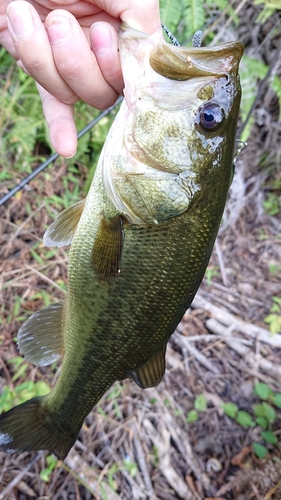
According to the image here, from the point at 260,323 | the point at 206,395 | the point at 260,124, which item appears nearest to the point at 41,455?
the point at 206,395

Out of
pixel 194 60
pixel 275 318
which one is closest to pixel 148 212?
pixel 194 60

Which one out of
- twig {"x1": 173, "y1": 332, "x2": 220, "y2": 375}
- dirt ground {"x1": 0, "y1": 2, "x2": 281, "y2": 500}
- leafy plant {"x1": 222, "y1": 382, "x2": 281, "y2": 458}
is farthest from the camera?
twig {"x1": 173, "y1": 332, "x2": 220, "y2": 375}

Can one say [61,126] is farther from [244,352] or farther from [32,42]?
[244,352]

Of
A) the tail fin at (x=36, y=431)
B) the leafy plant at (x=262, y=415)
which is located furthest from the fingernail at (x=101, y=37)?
the leafy plant at (x=262, y=415)

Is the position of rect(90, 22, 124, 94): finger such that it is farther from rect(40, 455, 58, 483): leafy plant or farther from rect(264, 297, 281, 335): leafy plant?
rect(264, 297, 281, 335): leafy plant

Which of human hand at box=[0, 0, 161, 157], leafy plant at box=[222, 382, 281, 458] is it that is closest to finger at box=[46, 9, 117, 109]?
human hand at box=[0, 0, 161, 157]

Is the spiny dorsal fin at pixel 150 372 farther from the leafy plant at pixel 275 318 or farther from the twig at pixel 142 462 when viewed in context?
the leafy plant at pixel 275 318
